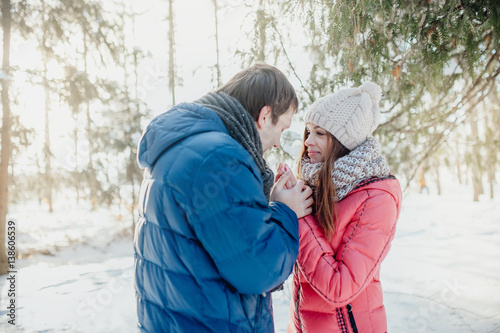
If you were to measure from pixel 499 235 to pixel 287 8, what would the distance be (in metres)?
7.83

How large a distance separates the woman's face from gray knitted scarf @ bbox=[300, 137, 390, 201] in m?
0.16

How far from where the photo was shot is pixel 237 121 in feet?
3.92

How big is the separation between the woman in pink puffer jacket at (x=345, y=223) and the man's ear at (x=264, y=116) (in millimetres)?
448

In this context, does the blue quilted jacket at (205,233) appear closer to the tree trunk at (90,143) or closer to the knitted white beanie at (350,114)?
the knitted white beanie at (350,114)

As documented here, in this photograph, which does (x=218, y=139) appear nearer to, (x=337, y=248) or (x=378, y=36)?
(x=337, y=248)

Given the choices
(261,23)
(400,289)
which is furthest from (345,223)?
(400,289)

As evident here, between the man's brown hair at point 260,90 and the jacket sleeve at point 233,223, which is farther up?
the man's brown hair at point 260,90

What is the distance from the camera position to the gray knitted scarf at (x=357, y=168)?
1532 mm

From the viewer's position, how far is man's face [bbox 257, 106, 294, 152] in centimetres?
139

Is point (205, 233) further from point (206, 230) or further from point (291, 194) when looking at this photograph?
point (291, 194)

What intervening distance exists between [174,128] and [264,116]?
42 centimetres

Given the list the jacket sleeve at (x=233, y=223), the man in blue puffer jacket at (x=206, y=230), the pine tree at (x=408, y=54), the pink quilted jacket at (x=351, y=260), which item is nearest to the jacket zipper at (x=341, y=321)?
the pink quilted jacket at (x=351, y=260)

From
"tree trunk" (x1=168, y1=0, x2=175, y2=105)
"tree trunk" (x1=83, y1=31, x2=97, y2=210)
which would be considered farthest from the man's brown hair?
"tree trunk" (x1=168, y1=0, x2=175, y2=105)

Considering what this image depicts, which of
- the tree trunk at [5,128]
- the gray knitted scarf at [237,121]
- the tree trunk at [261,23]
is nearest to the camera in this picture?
the gray knitted scarf at [237,121]
